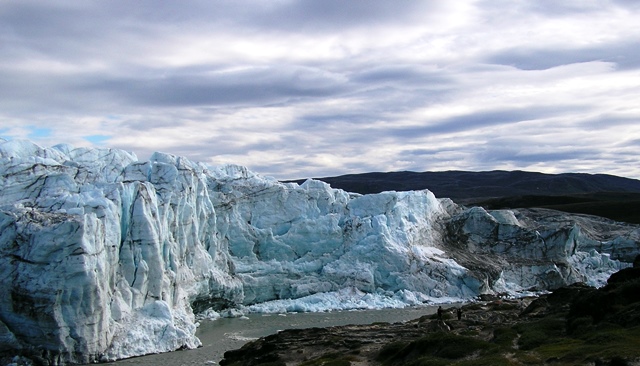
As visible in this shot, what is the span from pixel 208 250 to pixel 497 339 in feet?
66.3

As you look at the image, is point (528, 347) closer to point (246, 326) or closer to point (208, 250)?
point (246, 326)

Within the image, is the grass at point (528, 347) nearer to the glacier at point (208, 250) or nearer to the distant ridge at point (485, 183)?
the glacier at point (208, 250)

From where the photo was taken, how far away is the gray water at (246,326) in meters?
22.3

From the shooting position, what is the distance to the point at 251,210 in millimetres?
39312

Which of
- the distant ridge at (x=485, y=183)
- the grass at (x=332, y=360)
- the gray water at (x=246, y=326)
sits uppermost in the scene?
the distant ridge at (x=485, y=183)

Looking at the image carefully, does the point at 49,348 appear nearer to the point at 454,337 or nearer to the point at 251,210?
the point at 454,337

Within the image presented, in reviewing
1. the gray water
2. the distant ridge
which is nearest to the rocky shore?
the gray water

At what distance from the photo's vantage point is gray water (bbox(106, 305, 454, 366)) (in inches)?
880

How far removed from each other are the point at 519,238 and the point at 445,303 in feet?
34.2

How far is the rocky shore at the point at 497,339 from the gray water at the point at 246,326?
2012 millimetres

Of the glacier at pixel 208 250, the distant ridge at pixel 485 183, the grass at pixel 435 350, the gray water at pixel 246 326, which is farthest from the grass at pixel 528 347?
the distant ridge at pixel 485 183

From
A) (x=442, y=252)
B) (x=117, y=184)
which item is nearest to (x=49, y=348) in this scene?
(x=117, y=184)

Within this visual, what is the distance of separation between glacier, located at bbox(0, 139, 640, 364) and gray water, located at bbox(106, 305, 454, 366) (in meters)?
0.80

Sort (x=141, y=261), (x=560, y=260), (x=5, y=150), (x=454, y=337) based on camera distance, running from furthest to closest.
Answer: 1. (x=560, y=260)
2. (x=5, y=150)
3. (x=141, y=261)
4. (x=454, y=337)
